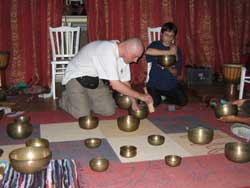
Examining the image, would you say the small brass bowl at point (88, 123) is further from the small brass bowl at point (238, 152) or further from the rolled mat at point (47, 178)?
the small brass bowl at point (238, 152)

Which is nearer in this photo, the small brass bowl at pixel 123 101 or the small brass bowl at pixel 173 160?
the small brass bowl at pixel 173 160

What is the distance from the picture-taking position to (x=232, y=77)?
498cm

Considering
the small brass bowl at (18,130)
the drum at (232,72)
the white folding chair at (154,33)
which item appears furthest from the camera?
the white folding chair at (154,33)

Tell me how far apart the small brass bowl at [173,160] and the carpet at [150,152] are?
3cm

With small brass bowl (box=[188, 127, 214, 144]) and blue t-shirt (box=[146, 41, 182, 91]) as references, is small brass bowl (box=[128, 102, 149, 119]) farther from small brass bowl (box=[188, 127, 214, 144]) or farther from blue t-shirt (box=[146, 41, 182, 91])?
small brass bowl (box=[188, 127, 214, 144])

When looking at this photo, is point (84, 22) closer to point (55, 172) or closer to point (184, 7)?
point (184, 7)

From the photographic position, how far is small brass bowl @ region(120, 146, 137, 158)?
2.98 meters

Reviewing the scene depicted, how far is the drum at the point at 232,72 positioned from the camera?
4906 millimetres

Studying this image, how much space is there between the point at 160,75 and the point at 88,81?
101cm

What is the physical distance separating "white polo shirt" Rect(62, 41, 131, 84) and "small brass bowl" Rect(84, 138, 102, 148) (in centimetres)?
70

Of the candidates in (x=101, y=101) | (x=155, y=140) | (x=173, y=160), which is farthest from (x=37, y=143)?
(x=101, y=101)

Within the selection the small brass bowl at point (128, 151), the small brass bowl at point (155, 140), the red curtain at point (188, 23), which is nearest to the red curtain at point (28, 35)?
the red curtain at point (188, 23)

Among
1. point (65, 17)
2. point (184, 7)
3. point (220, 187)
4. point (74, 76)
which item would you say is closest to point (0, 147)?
point (74, 76)

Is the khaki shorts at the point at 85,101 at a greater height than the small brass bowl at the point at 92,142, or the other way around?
the khaki shorts at the point at 85,101
